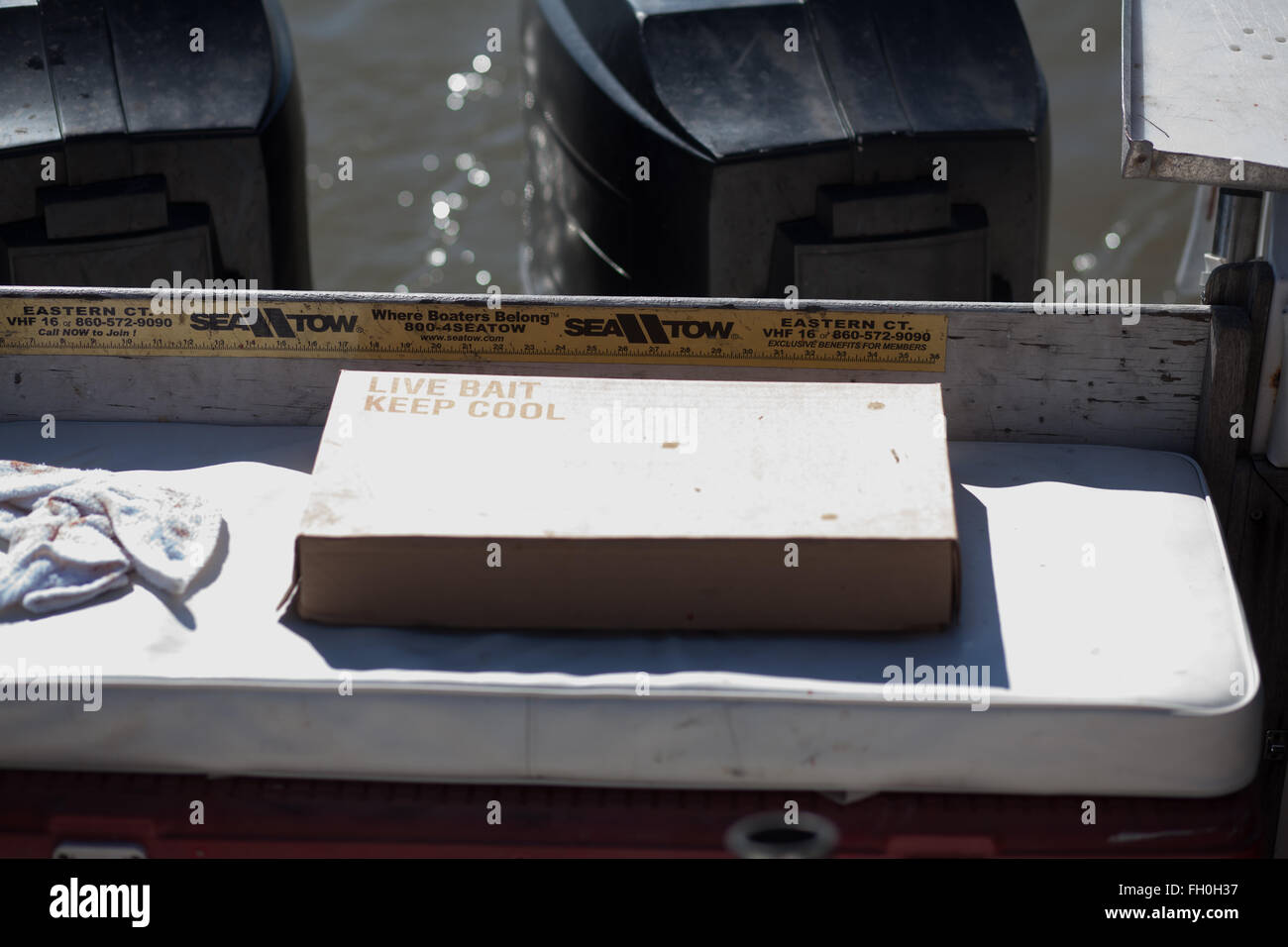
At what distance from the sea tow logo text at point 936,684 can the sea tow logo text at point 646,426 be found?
1.29 ft

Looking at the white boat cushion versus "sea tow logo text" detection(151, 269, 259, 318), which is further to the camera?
"sea tow logo text" detection(151, 269, 259, 318)

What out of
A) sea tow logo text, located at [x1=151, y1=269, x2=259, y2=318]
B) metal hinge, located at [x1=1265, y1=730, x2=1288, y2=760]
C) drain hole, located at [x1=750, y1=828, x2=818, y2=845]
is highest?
sea tow logo text, located at [x1=151, y1=269, x2=259, y2=318]

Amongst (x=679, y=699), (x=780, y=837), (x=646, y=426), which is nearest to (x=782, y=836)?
(x=780, y=837)

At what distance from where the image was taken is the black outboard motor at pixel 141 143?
7.74ft

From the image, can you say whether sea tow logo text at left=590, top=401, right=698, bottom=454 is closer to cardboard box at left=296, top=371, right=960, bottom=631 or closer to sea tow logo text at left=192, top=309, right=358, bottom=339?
cardboard box at left=296, top=371, right=960, bottom=631

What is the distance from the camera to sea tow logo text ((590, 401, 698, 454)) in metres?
1.65

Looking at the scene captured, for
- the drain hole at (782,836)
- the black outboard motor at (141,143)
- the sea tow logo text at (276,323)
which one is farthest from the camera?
the black outboard motor at (141,143)

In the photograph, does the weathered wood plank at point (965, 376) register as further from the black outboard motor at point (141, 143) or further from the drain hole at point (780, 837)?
the drain hole at point (780, 837)

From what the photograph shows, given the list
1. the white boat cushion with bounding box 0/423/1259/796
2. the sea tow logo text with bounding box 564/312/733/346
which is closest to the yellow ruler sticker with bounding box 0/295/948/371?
the sea tow logo text with bounding box 564/312/733/346

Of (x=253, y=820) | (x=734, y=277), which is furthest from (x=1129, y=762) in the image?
(x=734, y=277)

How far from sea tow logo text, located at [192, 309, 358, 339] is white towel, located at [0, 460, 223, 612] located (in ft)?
1.03

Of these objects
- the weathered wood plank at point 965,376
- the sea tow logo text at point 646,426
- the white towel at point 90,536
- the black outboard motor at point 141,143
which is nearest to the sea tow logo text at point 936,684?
the sea tow logo text at point 646,426

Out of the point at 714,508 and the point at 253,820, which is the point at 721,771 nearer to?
the point at 714,508

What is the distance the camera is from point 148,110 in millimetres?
2463
